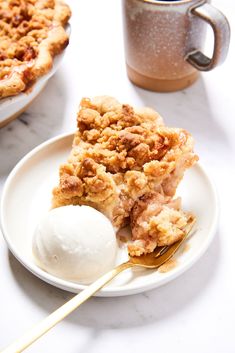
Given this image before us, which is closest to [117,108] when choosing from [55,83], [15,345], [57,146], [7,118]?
[57,146]

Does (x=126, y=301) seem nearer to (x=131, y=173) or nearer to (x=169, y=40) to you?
(x=131, y=173)

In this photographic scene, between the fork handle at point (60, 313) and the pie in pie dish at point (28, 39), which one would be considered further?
the pie in pie dish at point (28, 39)

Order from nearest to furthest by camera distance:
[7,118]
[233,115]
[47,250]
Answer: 1. [47,250]
2. [7,118]
3. [233,115]

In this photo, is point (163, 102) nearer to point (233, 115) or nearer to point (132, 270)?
point (233, 115)

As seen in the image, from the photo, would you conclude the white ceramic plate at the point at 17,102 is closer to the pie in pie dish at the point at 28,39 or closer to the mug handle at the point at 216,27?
the pie in pie dish at the point at 28,39

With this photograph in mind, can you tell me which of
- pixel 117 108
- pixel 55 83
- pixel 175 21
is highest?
pixel 175 21

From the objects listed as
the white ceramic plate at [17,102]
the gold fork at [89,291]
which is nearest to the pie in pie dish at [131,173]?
the gold fork at [89,291]
